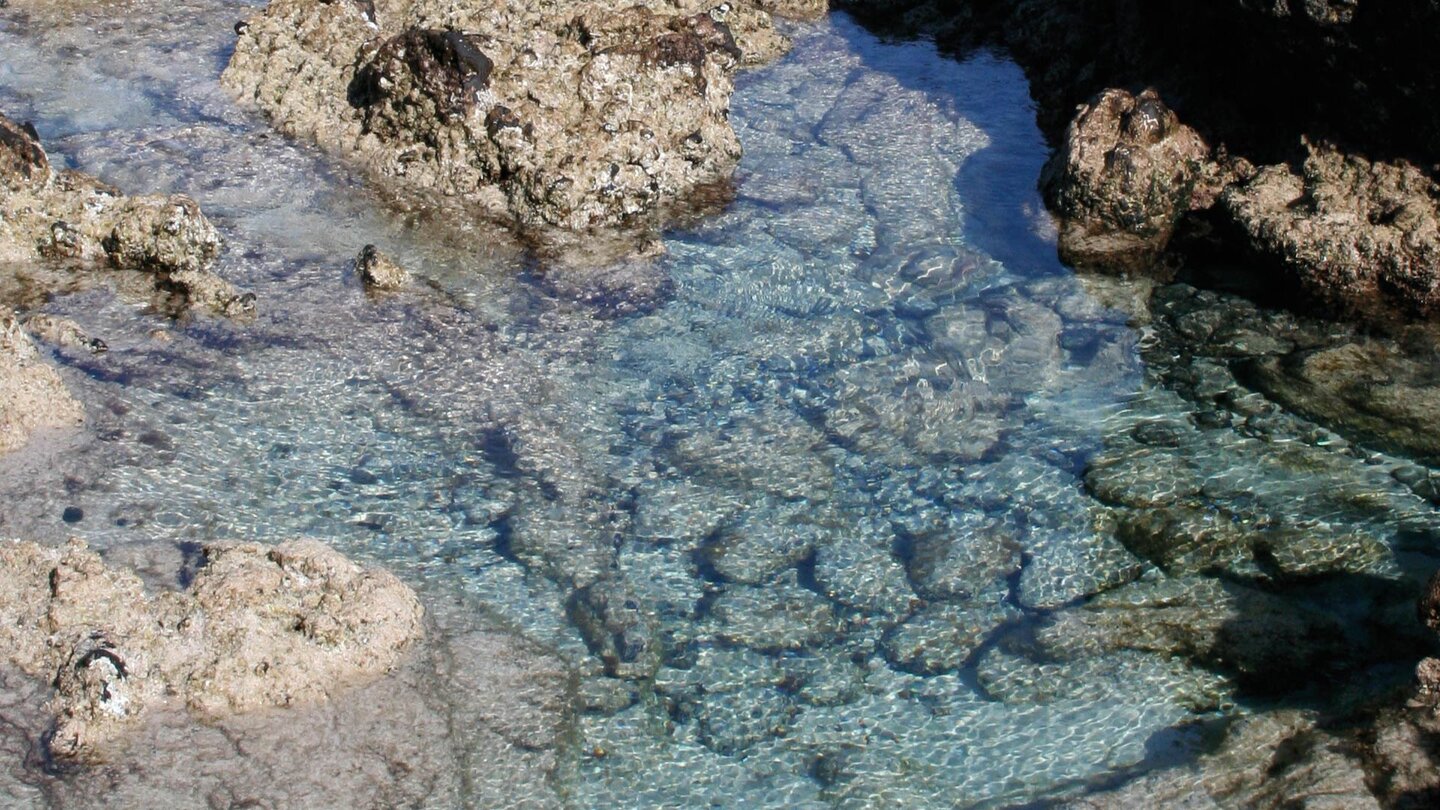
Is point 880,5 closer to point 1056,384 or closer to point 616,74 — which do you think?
point 616,74

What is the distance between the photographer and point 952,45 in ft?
34.7

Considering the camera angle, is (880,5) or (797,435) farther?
(880,5)

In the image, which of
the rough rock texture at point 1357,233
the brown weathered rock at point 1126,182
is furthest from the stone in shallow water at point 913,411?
the rough rock texture at point 1357,233

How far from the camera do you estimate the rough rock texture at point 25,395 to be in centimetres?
556

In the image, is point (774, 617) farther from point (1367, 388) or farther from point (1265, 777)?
point (1367, 388)

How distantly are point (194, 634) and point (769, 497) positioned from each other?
2.58 meters

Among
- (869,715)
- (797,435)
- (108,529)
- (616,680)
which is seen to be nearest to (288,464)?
(108,529)

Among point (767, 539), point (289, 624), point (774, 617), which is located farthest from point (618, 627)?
point (289, 624)

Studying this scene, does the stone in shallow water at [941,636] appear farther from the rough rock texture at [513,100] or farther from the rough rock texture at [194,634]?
the rough rock texture at [513,100]

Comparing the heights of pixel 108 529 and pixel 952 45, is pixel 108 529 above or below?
below

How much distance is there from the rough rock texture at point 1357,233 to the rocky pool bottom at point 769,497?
0.81 feet

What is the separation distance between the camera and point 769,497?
5926 mm

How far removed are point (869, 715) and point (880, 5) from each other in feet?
26.2

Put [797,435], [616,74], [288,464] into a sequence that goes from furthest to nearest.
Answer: [616,74] → [797,435] → [288,464]
